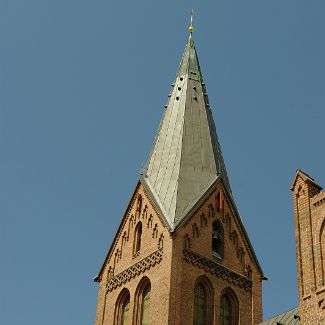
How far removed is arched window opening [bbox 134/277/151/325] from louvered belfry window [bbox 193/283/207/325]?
2.31 meters

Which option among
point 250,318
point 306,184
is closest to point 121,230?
point 250,318

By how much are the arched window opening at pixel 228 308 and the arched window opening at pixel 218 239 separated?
205 centimetres

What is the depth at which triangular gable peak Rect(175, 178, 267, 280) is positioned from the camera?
1478 inches

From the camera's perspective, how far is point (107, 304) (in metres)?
38.7

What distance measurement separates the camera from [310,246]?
22750 millimetres

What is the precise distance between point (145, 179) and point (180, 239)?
5695 mm

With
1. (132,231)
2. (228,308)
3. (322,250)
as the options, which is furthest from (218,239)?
(322,250)

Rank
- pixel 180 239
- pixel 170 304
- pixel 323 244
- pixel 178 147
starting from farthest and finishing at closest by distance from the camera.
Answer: pixel 178 147, pixel 180 239, pixel 170 304, pixel 323 244

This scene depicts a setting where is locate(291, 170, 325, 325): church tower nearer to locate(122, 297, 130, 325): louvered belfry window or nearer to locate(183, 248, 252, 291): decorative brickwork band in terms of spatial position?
locate(183, 248, 252, 291): decorative brickwork band

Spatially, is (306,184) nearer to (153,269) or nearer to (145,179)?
(153,269)

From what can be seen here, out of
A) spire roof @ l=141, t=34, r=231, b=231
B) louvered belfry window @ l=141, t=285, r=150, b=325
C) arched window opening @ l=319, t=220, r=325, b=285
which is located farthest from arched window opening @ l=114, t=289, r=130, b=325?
arched window opening @ l=319, t=220, r=325, b=285

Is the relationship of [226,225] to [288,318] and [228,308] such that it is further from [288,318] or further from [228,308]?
[288,318]

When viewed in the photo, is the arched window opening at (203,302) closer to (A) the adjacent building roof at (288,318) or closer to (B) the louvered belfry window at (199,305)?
(B) the louvered belfry window at (199,305)

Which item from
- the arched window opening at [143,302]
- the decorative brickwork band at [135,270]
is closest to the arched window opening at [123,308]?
the decorative brickwork band at [135,270]
